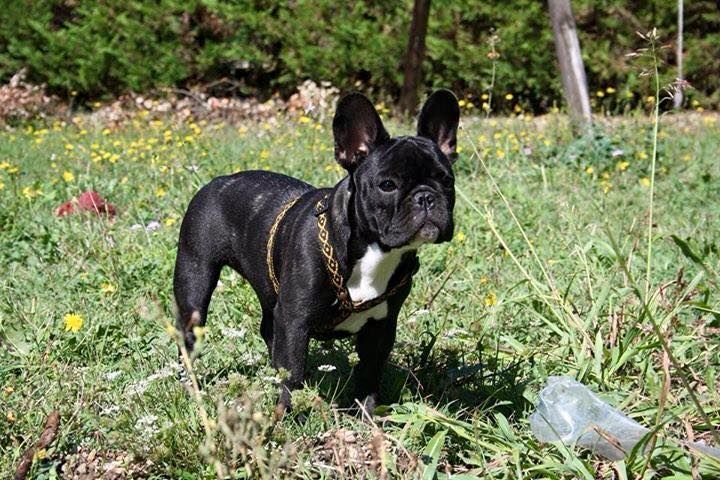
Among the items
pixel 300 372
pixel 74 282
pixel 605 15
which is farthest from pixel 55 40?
pixel 300 372

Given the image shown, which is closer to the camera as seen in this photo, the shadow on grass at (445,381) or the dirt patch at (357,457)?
the dirt patch at (357,457)

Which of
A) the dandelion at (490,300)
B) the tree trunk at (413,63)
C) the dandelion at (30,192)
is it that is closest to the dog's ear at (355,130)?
the dandelion at (490,300)

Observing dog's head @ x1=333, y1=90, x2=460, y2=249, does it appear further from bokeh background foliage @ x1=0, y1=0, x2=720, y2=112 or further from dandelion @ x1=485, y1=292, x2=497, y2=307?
bokeh background foliage @ x1=0, y1=0, x2=720, y2=112

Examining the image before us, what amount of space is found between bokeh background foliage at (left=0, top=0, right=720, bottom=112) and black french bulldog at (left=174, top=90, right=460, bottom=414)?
373 inches

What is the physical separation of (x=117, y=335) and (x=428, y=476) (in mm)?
1797

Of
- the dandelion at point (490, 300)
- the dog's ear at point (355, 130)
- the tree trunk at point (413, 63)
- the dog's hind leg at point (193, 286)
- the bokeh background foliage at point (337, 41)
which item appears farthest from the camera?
the bokeh background foliage at point (337, 41)

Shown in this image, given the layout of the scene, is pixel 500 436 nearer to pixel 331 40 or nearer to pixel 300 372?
pixel 300 372

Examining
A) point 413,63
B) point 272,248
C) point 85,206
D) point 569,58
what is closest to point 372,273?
point 272,248

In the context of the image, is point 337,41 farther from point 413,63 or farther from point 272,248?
point 272,248

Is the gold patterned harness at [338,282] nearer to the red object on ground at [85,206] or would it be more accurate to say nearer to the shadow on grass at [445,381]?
the shadow on grass at [445,381]

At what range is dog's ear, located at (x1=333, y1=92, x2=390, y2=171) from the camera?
3.19 metres

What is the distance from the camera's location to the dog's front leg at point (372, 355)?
11.1ft

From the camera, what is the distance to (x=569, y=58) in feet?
28.4

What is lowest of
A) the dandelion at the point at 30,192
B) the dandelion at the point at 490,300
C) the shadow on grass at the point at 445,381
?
the dandelion at the point at 30,192
